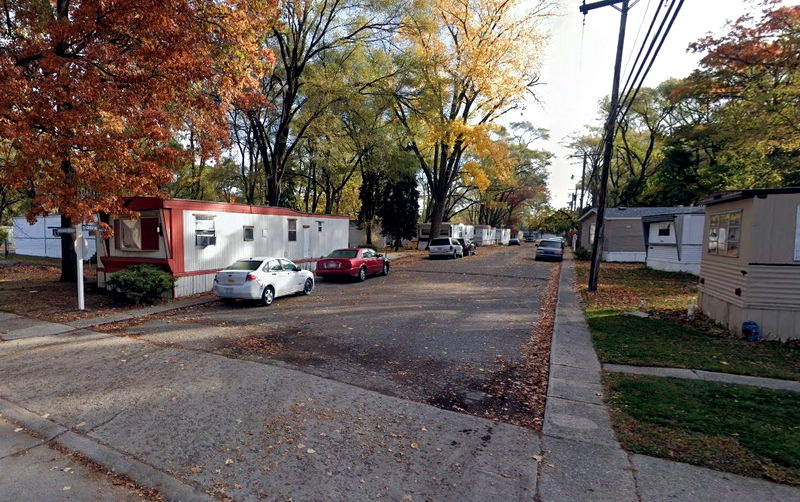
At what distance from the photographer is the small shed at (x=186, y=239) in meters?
12.7

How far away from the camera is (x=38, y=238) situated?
92.0 ft

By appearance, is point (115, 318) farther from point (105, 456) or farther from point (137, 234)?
point (105, 456)

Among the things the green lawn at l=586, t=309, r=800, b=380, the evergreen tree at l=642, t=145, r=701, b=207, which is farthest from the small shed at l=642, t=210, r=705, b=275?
the green lawn at l=586, t=309, r=800, b=380

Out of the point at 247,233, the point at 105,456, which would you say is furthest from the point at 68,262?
the point at 105,456

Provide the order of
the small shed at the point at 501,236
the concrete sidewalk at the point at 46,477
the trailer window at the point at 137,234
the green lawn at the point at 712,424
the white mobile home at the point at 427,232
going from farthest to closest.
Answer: the small shed at the point at 501,236 → the white mobile home at the point at 427,232 → the trailer window at the point at 137,234 → the green lawn at the point at 712,424 → the concrete sidewalk at the point at 46,477

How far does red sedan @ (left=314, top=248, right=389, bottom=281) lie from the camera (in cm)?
1742

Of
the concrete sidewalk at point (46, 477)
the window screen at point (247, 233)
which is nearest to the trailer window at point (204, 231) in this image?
the window screen at point (247, 233)

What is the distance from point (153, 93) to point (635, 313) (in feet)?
46.8

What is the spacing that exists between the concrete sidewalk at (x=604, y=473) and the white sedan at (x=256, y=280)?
8.89m

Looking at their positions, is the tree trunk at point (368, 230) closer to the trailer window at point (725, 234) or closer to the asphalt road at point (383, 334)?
the asphalt road at point (383, 334)

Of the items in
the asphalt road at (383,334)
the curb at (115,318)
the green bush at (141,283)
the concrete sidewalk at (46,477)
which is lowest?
the curb at (115,318)

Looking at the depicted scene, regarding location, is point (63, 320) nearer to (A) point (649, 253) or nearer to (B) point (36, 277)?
Answer: (B) point (36, 277)

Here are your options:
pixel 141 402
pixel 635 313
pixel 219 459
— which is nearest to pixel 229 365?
pixel 141 402

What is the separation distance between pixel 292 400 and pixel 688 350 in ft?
24.3
